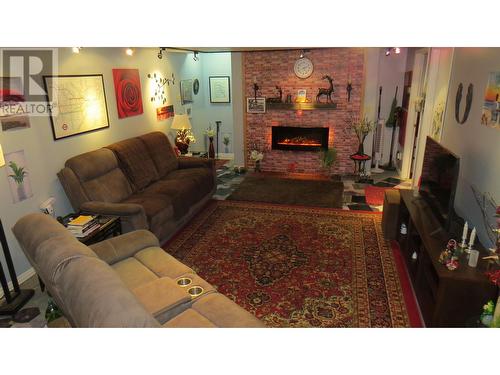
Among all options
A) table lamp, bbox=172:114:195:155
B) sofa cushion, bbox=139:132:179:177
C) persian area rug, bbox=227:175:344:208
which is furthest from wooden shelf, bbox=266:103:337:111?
sofa cushion, bbox=139:132:179:177

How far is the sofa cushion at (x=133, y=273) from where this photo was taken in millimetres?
2533

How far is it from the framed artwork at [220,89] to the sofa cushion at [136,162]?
3.59 m

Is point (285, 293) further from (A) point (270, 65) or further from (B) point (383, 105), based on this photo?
(B) point (383, 105)

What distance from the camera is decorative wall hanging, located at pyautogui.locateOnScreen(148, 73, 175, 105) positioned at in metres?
5.70

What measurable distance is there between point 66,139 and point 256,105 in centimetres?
386

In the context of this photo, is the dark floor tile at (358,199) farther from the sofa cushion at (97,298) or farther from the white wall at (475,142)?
the sofa cushion at (97,298)

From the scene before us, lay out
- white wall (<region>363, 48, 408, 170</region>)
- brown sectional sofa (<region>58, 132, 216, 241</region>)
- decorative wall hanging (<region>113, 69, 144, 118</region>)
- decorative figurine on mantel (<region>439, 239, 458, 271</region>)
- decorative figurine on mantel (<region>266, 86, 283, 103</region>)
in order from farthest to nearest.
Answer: decorative figurine on mantel (<region>266, 86, 283, 103</region>), white wall (<region>363, 48, 408, 170</region>), decorative wall hanging (<region>113, 69, 144, 118</region>), brown sectional sofa (<region>58, 132, 216, 241</region>), decorative figurine on mantel (<region>439, 239, 458, 271</region>)

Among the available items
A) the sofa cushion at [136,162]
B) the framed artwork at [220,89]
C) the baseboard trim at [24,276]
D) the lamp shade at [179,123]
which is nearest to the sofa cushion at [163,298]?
the baseboard trim at [24,276]

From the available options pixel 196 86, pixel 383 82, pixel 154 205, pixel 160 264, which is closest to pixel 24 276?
pixel 154 205

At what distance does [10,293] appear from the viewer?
305 centimetres

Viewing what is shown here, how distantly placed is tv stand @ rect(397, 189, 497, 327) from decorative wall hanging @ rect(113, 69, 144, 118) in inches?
156

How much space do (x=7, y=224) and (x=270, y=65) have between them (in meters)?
5.08

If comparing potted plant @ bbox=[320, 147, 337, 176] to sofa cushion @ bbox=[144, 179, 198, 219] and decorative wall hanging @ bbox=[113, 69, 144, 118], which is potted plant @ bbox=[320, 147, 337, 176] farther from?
decorative wall hanging @ bbox=[113, 69, 144, 118]
